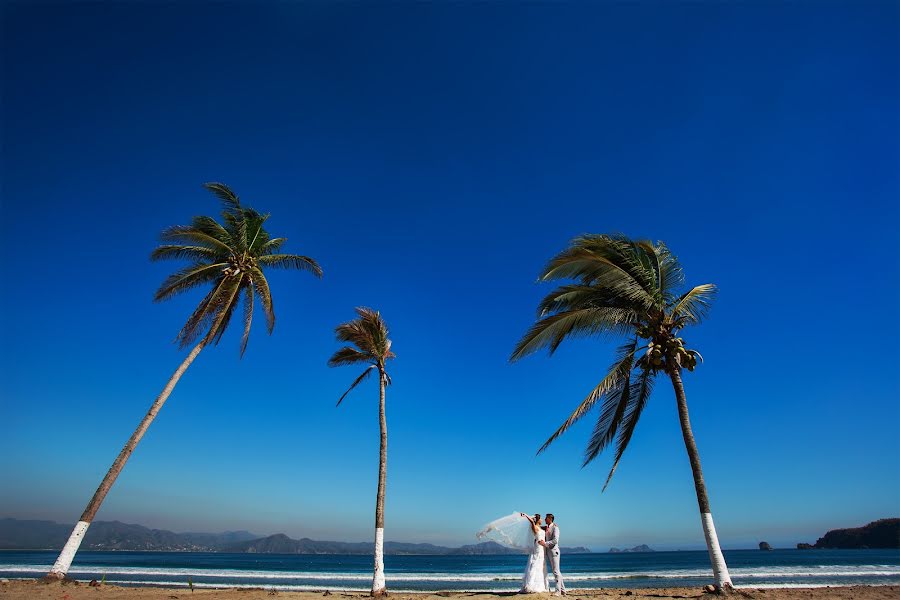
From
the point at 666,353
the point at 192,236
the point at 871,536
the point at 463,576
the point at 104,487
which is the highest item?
the point at 192,236

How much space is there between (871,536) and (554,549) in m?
141

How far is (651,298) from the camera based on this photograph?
12320 mm

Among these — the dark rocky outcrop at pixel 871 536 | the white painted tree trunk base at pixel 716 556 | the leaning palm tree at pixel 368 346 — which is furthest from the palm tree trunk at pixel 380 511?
the dark rocky outcrop at pixel 871 536

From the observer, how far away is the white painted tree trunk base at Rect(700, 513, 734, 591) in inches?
415

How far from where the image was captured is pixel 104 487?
13.7 m

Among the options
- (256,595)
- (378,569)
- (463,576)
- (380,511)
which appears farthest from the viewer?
(463,576)

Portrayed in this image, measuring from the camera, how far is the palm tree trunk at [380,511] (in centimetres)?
1443

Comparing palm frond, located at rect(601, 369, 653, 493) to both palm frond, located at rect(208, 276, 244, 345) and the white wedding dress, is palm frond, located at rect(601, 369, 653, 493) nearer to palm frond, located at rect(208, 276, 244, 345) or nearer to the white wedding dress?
the white wedding dress

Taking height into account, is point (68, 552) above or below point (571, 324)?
below

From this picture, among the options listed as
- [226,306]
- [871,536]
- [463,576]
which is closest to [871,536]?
[871,536]

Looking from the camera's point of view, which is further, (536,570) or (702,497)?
(536,570)

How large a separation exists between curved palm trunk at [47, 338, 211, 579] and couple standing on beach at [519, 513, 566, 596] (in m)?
12.2

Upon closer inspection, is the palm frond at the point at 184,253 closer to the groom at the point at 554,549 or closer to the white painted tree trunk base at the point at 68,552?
the white painted tree trunk base at the point at 68,552

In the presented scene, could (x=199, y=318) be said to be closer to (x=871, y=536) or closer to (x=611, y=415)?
(x=611, y=415)
